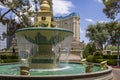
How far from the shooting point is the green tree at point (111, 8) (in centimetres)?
3170

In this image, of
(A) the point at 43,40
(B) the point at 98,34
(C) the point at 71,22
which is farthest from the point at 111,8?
(C) the point at 71,22

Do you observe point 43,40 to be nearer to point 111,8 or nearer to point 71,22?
point 111,8

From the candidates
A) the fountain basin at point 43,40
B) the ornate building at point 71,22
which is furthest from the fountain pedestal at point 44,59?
the ornate building at point 71,22

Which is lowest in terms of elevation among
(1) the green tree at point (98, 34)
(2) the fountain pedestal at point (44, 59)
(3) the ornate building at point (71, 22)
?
(2) the fountain pedestal at point (44, 59)

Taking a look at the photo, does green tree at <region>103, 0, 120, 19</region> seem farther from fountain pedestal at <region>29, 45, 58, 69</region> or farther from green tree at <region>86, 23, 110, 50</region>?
green tree at <region>86, 23, 110, 50</region>

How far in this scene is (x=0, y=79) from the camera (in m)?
10.3

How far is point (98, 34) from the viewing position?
68.8 meters

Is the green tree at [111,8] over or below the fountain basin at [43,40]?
over

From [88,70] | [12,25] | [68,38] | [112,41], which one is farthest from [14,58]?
[112,41]

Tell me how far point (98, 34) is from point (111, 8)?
36.8 meters

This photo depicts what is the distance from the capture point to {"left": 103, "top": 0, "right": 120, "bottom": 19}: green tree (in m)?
31.7

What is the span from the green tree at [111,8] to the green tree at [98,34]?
34.0 meters

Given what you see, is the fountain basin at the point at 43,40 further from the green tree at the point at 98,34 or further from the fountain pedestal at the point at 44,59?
the green tree at the point at 98,34

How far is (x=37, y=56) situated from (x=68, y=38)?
7.50 feet
